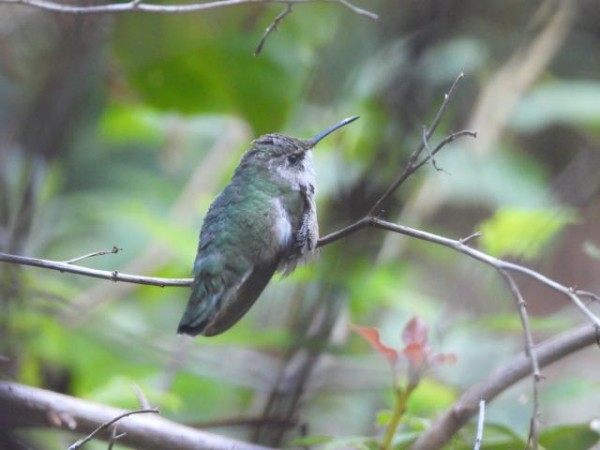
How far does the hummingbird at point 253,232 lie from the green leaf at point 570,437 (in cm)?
68

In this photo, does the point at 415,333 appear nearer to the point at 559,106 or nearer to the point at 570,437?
the point at 570,437

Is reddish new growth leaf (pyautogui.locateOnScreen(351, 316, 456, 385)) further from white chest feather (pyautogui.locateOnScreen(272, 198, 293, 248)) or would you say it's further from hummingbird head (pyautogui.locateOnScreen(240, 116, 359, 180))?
hummingbird head (pyautogui.locateOnScreen(240, 116, 359, 180))

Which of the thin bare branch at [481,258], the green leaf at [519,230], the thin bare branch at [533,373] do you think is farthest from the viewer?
the green leaf at [519,230]

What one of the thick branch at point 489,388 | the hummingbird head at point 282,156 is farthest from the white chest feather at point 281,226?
the thick branch at point 489,388

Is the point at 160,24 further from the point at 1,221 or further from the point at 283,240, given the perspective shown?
the point at 283,240

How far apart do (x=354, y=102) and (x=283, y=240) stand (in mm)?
1946

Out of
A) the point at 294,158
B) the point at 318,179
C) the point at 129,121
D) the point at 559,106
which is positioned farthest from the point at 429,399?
the point at 559,106

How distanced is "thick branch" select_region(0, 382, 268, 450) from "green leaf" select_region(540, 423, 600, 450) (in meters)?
0.68

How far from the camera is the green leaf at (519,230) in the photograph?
2951 mm

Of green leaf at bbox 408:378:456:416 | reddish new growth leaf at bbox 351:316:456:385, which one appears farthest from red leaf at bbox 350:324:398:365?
green leaf at bbox 408:378:456:416

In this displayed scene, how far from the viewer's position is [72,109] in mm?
3152

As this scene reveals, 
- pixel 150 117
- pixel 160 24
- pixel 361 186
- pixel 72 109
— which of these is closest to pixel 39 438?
pixel 72 109

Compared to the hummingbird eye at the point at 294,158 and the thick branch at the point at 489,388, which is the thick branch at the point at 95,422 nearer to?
the thick branch at the point at 489,388

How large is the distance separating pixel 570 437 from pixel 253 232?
2.87 ft
